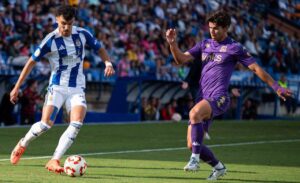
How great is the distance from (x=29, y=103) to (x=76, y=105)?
41.7ft

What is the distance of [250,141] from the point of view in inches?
820

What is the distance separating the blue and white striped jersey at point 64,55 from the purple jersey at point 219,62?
1688 millimetres

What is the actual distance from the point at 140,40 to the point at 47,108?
748 inches

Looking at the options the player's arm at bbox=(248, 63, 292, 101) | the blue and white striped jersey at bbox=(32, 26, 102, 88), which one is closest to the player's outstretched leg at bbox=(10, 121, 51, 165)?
the blue and white striped jersey at bbox=(32, 26, 102, 88)

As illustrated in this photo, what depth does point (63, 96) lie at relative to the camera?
41.4 feet

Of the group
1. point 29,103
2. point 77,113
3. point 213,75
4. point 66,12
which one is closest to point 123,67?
point 29,103

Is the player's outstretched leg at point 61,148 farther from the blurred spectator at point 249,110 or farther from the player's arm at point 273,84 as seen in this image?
the blurred spectator at point 249,110

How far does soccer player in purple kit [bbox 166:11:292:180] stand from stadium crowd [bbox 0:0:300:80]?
13202 millimetres

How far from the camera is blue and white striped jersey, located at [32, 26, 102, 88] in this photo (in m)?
12.6

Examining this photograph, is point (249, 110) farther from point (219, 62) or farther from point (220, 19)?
point (220, 19)

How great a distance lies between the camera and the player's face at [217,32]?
470 inches

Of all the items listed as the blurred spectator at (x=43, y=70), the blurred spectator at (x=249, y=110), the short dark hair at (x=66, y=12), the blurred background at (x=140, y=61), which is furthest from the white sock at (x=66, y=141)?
the blurred spectator at (x=249, y=110)

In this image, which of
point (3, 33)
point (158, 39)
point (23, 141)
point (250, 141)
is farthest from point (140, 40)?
point (23, 141)

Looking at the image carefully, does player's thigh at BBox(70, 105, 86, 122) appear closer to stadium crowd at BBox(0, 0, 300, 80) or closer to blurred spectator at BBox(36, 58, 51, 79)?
stadium crowd at BBox(0, 0, 300, 80)
